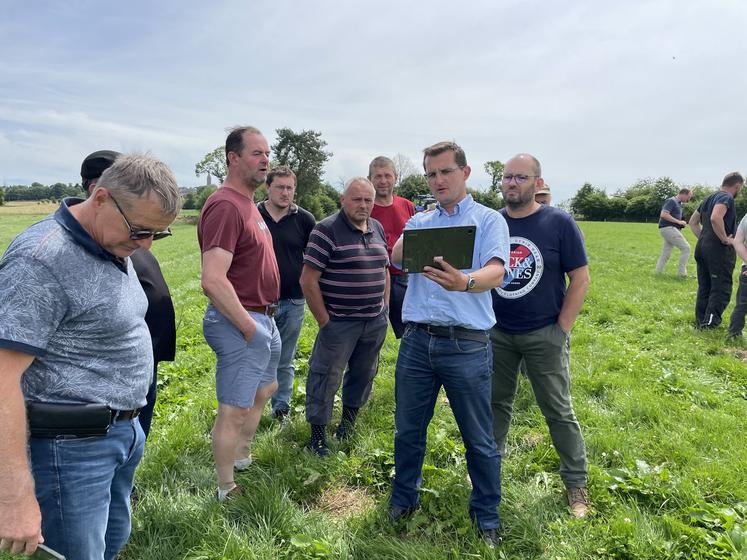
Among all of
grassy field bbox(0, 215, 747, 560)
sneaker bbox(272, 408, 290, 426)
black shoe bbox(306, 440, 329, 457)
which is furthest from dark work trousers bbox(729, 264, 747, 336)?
sneaker bbox(272, 408, 290, 426)

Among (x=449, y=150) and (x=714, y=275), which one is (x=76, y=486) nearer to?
(x=449, y=150)

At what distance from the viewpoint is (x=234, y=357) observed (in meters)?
3.08

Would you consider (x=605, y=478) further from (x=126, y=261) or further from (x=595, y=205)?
(x=595, y=205)

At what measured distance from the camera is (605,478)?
3.34 meters

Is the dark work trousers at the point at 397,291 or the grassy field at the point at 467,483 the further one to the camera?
the dark work trousers at the point at 397,291

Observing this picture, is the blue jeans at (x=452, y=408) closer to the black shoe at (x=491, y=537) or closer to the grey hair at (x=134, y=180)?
the black shoe at (x=491, y=537)

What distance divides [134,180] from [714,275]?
8.26 metres

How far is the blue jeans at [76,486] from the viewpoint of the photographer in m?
1.65

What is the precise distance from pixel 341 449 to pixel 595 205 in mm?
68376

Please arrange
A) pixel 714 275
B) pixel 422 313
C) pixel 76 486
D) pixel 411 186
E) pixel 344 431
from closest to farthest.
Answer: pixel 76 486
pixel 422 313
pixel 344 431
pixel 714 275
pixel 411 186

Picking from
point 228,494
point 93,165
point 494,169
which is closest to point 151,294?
point 93,165

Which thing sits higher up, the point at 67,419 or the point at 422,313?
the point at 422,313

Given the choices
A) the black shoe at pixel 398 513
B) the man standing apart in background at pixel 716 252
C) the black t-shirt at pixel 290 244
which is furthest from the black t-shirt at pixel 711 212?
the black shoe at pixel 398 513

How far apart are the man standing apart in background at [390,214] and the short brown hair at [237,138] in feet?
6.31
